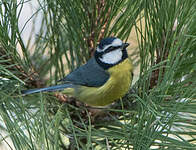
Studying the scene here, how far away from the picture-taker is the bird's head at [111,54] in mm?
939

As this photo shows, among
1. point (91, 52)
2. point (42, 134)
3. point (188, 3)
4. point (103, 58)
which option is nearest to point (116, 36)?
point (91, 52)

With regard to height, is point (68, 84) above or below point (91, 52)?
below

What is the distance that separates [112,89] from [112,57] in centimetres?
16

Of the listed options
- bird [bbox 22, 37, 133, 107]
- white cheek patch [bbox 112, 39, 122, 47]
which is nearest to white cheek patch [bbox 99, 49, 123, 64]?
bird [bbox 22, 37, 133, 107]

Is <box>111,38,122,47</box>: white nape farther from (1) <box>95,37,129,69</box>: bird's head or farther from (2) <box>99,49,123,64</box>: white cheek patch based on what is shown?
(2) <box>99,49,123,64</box>: white cheek patch

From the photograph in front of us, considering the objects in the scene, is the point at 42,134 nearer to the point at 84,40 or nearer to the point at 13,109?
the point at 13,109

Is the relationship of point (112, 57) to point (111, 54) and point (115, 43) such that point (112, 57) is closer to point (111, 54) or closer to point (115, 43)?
point (111, 54)

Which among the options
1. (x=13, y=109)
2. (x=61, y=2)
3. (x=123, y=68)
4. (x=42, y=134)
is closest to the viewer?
(x=42, y=134)

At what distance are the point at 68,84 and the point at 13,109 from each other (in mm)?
362

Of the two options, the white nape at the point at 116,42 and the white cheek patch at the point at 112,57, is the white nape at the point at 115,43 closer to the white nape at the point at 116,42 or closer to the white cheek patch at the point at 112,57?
the white nape at the point at 116,42

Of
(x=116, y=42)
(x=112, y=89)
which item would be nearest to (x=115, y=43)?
(x=116, y=42)

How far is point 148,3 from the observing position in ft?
2.38

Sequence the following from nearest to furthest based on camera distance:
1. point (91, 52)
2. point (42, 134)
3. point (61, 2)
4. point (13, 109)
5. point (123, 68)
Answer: point (42, 134) → point (13, 109) → point (61, 2) → point (91, 52) → point (123, 68)

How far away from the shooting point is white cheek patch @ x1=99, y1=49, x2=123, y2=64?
1087 mm
